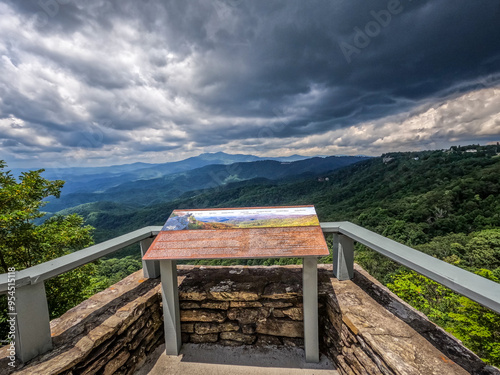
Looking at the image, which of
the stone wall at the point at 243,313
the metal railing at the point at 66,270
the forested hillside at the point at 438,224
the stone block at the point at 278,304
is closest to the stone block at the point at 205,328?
the stone wall at the point at 243,313

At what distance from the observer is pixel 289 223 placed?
2348 mm

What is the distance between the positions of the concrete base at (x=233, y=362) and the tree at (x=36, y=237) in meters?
4.80

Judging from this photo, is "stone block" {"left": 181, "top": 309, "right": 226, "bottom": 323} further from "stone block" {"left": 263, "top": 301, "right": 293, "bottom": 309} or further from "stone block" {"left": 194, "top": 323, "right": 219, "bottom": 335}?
"stone block" {"left": 263, "top": 301, "right": 293, "bottom": 309}

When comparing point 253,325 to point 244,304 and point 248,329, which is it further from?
point 244,304

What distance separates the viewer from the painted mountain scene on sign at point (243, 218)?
2373 millimetres

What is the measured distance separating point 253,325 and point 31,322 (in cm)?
195

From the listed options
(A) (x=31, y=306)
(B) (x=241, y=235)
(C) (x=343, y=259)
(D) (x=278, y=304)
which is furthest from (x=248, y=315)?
(A) (x=31, y=306)

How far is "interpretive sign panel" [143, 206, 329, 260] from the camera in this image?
196 centimetres

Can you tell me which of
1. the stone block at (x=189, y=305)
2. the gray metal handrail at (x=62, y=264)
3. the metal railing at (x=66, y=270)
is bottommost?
the stone block at (x=189, y=305)

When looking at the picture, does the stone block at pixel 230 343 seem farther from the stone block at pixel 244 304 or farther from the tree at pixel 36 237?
the tree at pixel 36 237

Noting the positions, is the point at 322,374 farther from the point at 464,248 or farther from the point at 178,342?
the point at 464,248

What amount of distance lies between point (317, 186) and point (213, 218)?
79800mm

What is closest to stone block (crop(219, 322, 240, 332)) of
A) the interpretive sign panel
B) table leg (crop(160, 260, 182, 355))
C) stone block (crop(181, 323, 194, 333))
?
stone block (crop(181, 323, 194, 333))

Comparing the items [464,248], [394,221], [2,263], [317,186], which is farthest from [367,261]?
[317,186]
